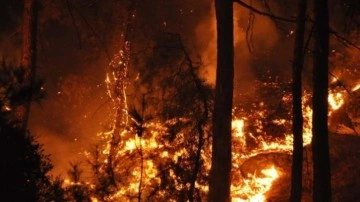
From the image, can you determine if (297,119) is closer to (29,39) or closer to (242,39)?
(29,39)

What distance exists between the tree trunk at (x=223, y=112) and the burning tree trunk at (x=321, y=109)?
1686mm

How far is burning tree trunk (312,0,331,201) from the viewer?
906 centimetres

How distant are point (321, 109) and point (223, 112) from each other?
195 centimetres

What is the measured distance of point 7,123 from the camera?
16.6ft

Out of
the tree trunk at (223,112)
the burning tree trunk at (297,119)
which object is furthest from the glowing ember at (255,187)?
the tree trunk at (223,112)

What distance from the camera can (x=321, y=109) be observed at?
9.34 meters

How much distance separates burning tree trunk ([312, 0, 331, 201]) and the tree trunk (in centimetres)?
169

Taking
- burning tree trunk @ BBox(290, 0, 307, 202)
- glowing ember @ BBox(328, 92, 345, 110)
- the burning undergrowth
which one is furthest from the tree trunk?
glowing ember @ BBox(328, 92, 345, 110)

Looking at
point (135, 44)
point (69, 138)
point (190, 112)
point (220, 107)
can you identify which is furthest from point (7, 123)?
point (69, 138)

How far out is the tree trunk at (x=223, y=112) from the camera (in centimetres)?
903

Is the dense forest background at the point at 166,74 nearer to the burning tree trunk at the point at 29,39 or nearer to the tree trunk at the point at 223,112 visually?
the burning tree trunk at the point at 29,39

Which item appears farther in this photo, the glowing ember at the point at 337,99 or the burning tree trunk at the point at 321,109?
the glowing ember at the point at 337,99

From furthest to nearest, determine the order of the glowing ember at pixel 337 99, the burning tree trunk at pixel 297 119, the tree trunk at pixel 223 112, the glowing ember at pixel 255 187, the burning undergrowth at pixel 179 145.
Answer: the glowing ember at pixel 337 99 < the glowing ember at pixel 255 187 < the burning tree trunk at pixel 297 119 < the burning undergrowth at pixel 179 145 < the tree trunk at pixel 223 112

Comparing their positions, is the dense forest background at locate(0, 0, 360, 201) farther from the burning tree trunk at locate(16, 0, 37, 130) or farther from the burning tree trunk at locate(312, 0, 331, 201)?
the burning tree trunk at locate(312, 0, 331, 201)
